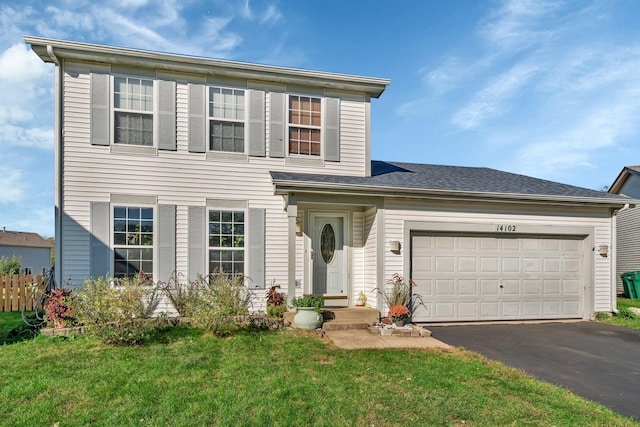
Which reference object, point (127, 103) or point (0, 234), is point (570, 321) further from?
point (0, 234)

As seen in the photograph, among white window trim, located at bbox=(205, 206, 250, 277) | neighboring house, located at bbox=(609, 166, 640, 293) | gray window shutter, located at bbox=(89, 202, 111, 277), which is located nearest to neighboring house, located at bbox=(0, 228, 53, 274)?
gray window shutter, located at bbox=(89, 202, 111, 277)

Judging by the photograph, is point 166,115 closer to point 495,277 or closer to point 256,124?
point 256,124

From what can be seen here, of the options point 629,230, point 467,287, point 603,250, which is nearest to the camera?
point 467,287

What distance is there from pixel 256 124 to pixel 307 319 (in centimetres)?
451

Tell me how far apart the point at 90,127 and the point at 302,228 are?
4.98m

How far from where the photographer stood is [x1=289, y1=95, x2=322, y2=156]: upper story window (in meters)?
9.20

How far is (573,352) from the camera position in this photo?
656 cm

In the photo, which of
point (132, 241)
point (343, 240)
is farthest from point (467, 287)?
point (132, 241)

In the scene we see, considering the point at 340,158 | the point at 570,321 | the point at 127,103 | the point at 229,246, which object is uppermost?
the point at 127,103

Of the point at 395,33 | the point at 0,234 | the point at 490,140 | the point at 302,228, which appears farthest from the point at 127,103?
the point at 0,234

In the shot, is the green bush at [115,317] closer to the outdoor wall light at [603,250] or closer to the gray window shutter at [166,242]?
the gray window shutter at [166,242]

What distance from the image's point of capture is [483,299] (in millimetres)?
9141

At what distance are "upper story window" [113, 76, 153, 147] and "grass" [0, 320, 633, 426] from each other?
14.2ft

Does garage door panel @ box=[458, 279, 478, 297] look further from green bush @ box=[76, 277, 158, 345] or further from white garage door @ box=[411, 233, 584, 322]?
green bush @ box=[76, 277, 158, 345]
